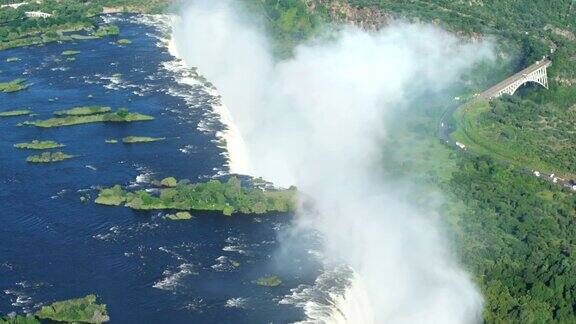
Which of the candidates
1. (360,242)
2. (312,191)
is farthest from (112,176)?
(360,242)

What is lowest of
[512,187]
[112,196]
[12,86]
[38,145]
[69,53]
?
[512,187]

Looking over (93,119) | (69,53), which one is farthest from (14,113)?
(69,53)

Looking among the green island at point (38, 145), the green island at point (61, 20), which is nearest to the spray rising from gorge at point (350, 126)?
the green island at point (61, 20)

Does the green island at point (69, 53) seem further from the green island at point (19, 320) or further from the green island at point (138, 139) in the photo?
the green island at point (19, 320)

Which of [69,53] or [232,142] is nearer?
[232,142]

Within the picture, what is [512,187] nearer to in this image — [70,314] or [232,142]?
[232,142]

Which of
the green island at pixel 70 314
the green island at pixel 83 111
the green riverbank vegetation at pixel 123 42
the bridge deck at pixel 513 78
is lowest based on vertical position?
the bridge deck at pixel 513 78
